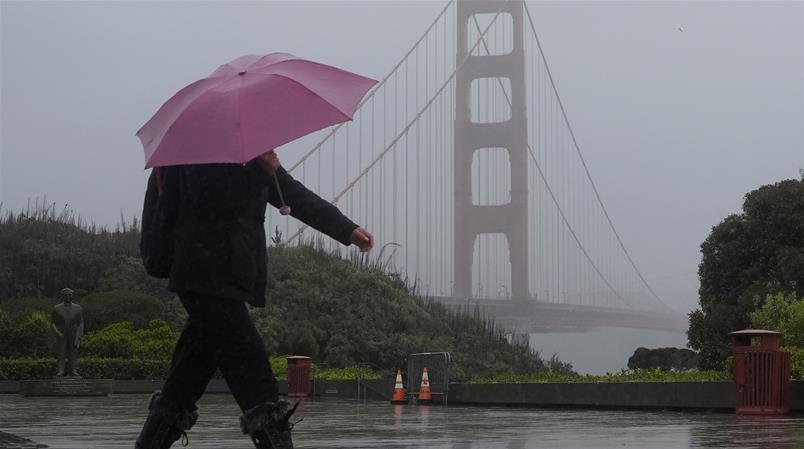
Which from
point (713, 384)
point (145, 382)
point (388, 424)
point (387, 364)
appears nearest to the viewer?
point (388, 424)

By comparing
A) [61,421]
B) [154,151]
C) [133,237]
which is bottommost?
[61,421]

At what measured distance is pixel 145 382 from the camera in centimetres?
2803

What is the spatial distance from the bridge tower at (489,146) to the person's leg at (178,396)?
49111 mm

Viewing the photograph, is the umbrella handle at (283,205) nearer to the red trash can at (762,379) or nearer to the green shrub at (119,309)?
the red trash can at (762,379)

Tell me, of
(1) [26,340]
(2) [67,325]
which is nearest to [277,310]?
(1) [26,340]

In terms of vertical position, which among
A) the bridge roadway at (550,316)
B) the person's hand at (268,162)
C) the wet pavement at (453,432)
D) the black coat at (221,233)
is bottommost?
the wet pavement at (453,432)

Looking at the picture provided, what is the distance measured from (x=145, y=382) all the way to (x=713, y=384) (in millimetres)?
16697

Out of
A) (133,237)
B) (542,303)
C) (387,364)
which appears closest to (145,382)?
(387,364)

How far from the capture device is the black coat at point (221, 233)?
16.4 feet

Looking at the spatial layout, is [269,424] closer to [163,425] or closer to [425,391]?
[163,425]

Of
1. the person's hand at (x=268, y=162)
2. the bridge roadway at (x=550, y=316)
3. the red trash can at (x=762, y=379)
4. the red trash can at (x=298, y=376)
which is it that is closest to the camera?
the person's hand at (x=268, y=162)

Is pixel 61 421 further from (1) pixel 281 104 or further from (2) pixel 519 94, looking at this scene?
(2) pixel 519 94

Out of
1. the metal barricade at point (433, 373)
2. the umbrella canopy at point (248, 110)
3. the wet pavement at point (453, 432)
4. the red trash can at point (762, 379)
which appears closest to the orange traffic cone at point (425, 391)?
the metal barricade at point (433, 373)

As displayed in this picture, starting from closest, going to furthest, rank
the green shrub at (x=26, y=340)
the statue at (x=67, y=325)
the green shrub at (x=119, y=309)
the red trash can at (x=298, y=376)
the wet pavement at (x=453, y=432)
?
1. the wet pavement at (x=453, y=432)
2. the red trash can at (x=298, y=376)
3. the statue at (x=67, y=325)
4. the green shrub at (x=26, y=340)
5. the green shrub at (x=119, y=309)
